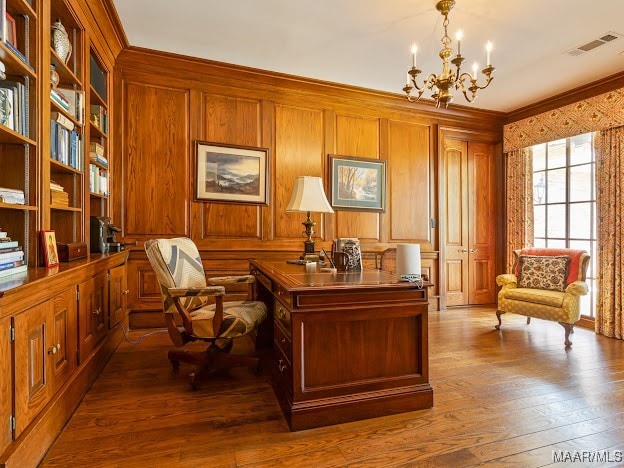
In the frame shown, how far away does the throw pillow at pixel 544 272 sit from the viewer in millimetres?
3572

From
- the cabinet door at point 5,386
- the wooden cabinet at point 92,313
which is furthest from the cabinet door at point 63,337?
the cabinet door at point 5,386

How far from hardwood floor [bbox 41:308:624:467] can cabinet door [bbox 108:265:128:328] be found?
0.33m

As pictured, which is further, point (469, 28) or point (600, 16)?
point (469, 28)

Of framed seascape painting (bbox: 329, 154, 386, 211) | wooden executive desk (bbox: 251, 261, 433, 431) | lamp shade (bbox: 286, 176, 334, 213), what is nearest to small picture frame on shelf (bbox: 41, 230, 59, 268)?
wooden executive desk (bbox: 251, 261, 433, 431)

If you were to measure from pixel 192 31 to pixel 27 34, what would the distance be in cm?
143

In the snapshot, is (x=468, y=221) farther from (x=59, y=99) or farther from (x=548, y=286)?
(x=59, y=99)

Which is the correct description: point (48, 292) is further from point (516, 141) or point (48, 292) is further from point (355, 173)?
point (516, 141)

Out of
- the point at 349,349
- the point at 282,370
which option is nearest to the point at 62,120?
the point at 282,370

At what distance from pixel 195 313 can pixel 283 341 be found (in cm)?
74

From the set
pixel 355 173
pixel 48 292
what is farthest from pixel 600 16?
pixel 48 292

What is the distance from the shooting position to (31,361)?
4.82 feet

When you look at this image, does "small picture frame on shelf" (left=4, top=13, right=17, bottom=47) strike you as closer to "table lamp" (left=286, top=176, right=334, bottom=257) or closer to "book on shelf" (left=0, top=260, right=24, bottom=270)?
"book on shelf" (left=0, top=260, right=24, bottom=270)

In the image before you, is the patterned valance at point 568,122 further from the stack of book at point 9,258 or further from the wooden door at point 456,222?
the stack of book at point 9,258

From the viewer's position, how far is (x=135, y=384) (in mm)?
2271
